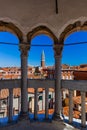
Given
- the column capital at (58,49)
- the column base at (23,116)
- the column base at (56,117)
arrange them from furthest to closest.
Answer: the column capital at (58,49)
the column base at (56,117)
the column base at (23,116)

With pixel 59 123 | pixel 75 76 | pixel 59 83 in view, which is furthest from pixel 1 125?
pixel 75 76

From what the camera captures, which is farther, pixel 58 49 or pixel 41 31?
pixel 41 31

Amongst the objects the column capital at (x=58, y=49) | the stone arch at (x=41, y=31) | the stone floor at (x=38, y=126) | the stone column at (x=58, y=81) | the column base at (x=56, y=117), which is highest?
the stone arch at (x=41, y=31)

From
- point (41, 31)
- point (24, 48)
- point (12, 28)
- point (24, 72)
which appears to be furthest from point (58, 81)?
point (12, 28)

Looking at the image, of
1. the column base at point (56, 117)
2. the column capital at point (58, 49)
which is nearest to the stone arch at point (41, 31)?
the column capital at point (58, 49)

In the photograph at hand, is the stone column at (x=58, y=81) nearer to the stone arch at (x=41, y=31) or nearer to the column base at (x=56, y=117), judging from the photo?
the column base at (x=56, y=117)

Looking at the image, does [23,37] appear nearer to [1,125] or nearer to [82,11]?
[82,11]

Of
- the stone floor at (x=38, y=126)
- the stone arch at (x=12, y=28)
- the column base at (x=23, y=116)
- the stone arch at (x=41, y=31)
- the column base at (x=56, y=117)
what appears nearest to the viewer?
the stone floor at (x=38, y=126)

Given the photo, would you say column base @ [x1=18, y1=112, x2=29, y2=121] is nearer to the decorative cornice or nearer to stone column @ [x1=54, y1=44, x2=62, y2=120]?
stone column @ [x1=54, y1=44, x2=62, y2=120]

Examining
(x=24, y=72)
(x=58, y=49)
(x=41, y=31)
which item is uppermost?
(x=41, y=31)

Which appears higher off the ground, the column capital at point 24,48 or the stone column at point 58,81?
the column capital at point 24,48

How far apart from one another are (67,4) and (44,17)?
3.65 ft

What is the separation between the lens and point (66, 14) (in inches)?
382

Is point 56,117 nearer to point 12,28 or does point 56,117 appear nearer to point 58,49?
point 58,49
